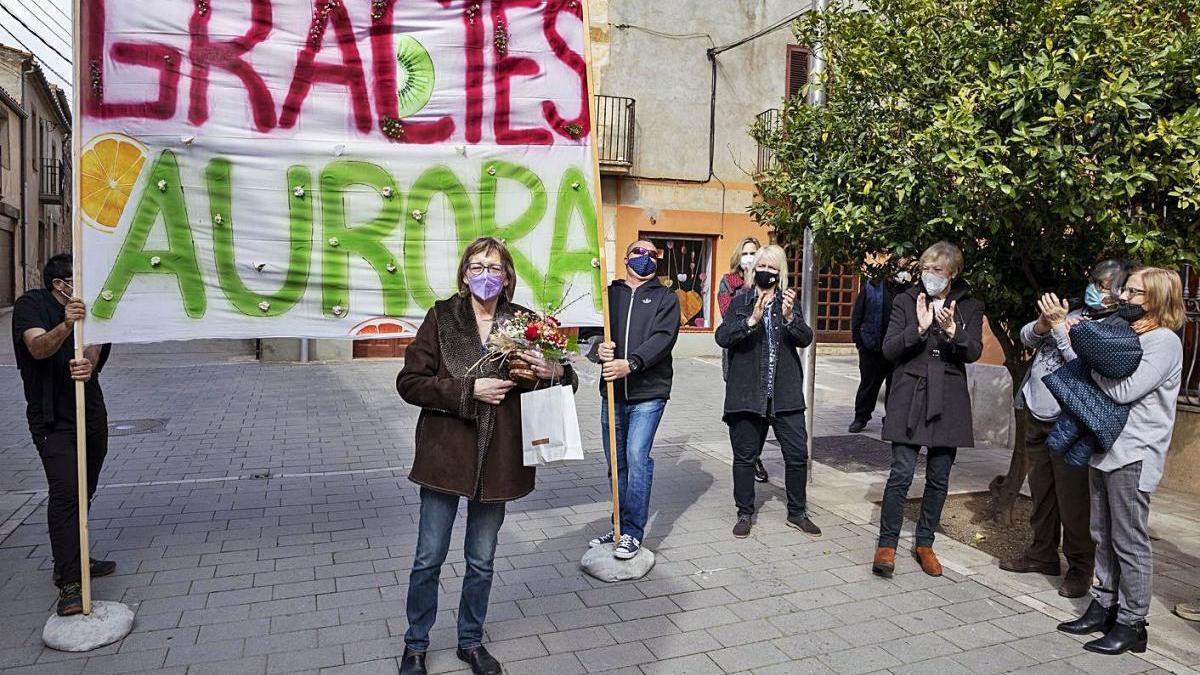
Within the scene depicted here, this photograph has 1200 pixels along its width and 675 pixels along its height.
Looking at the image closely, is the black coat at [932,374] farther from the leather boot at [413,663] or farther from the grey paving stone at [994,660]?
the leather boot at [413,663]

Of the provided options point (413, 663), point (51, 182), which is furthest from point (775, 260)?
point (51, 182)

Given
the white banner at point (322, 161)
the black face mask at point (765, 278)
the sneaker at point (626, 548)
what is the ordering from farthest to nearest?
the black face mask at point (765, 278) < the sneaker at point (626, 548) < the white banner at point (322, 161)

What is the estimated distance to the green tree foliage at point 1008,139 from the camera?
4.10 m

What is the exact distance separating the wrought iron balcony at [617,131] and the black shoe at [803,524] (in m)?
11.3

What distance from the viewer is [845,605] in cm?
436

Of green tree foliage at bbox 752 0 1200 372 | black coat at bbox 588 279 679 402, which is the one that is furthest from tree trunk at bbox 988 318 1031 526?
black coat at bbox 588 279 679 402

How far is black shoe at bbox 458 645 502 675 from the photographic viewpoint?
3508mm

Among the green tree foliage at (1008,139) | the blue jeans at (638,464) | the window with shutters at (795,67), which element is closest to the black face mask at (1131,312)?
the green tree foliage at (1008,139)

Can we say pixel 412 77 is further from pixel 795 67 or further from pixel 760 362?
pixel 795 67

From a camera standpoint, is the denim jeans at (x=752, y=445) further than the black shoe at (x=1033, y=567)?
Yes

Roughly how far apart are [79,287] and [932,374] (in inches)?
175

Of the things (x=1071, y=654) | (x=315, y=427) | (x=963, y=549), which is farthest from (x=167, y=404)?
(x=1071, y=654)

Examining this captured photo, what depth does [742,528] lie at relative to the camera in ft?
17.9

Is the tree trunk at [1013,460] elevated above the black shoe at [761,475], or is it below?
above
